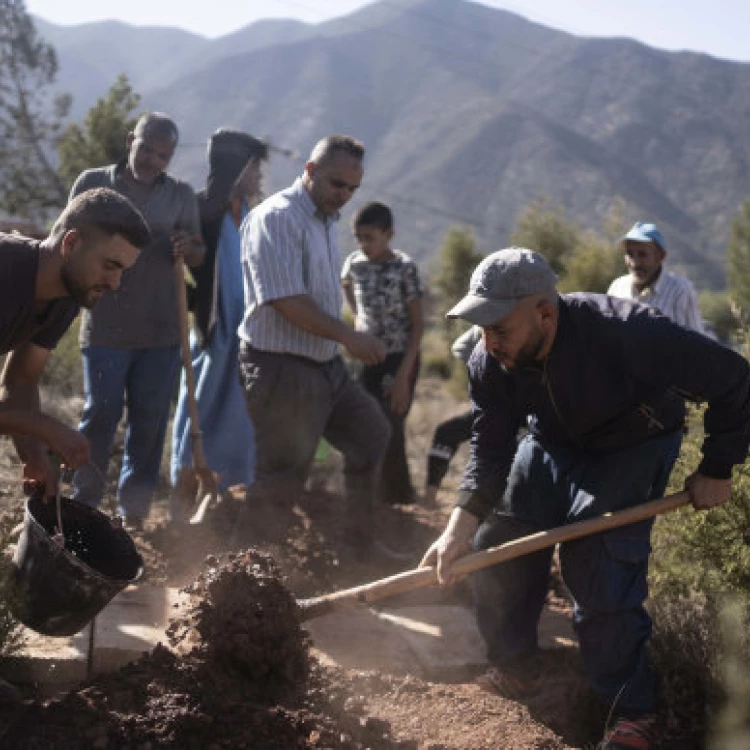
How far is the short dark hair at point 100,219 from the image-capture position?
11.0ft

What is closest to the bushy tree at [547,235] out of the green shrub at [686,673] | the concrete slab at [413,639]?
the concrete slab at [413,639]

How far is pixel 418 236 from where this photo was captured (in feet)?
343

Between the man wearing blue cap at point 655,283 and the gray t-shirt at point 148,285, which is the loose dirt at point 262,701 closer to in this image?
the gray t-shirt at point 148,285

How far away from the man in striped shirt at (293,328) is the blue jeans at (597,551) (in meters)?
1.10

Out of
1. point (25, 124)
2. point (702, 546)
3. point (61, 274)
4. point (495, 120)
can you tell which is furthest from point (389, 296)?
point (495, 120)

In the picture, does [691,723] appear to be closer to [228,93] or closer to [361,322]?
[361,322]

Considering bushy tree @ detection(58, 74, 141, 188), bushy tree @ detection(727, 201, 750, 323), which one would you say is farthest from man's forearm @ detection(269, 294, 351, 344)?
bushy tree @ detection(727, 201, 750, 323)

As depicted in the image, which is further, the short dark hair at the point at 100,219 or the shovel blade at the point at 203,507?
the shovel blade at the point at 203,507

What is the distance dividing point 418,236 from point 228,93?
75.3 m

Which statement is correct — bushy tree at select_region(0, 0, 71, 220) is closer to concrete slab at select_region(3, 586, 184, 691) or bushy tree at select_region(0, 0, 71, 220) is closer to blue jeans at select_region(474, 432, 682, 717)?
concrete slab at select_region(3, 586, 184, 691)

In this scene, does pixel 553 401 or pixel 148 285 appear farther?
pixel 148 285

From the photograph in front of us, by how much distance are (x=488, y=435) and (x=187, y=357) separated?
214cm

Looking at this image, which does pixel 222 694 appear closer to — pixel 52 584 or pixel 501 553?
pixel 52 584

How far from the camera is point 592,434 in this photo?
363 cm
